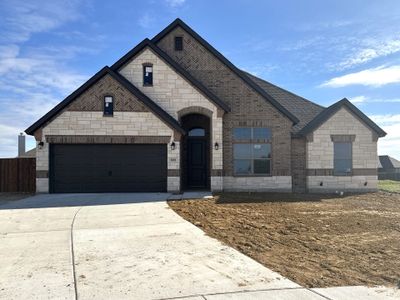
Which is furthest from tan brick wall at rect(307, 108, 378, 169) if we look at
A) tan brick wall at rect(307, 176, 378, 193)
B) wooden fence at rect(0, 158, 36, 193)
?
wooden fence at rect(0, 158, 36, 193)

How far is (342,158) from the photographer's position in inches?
705

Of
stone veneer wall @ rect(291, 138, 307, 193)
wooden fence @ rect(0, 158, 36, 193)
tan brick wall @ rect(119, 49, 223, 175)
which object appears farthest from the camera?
stone veneer wall @ rect(291, 138, 307, 193)

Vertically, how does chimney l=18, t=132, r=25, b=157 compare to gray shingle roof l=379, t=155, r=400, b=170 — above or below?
above

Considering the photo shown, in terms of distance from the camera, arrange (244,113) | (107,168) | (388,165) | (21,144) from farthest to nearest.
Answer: (388,165), (21,144), (244,113), (107,168)

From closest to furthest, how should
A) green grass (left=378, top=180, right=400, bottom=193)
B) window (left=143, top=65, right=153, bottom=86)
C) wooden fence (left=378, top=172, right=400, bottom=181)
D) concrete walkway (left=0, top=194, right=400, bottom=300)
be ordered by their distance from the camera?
concrete walkway (left=0, top=194, right=400, bottom=300), window (left=143, top=65, right=153, bottom=86), green grass (left=378, top=180, right=400, bottom=193), wooden fence (left=378, top=172, right=400, bottom=181)

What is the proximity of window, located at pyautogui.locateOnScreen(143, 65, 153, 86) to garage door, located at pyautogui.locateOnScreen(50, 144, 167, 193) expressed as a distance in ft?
10.7

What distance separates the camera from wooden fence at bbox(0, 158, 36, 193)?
17.3 metres

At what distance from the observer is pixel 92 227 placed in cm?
877

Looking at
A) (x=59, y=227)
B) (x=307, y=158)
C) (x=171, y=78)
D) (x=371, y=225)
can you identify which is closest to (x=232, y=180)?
(x=307, y=158)

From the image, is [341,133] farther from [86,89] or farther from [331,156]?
[86,89]

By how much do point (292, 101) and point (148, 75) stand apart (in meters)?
9.17

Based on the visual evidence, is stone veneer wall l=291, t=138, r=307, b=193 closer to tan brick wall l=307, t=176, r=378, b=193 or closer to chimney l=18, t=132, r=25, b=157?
tan brick wall l=307, t=176, r=378, b=193

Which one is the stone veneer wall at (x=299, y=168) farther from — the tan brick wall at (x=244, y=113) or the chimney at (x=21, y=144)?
the chimney at (x=21, y=144)

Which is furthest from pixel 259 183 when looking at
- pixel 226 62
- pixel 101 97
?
pixel 101 97
